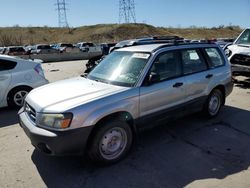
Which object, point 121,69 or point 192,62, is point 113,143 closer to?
point 121,69

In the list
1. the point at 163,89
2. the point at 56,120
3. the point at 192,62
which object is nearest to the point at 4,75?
the point at 56,120

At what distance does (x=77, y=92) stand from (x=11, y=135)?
7.13ft

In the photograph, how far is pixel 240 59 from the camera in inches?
380

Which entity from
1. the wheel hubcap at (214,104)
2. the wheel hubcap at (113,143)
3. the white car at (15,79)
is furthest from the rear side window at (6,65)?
the wheel hubcap at (214,104)

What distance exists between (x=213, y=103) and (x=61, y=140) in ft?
12.4

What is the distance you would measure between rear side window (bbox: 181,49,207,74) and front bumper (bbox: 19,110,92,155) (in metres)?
2.44

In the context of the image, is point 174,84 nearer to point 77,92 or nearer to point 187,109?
point 187,109

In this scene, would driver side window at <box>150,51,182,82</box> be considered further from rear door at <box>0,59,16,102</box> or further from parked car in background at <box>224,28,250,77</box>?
parked car in background at <box>224,28,250,77</box>

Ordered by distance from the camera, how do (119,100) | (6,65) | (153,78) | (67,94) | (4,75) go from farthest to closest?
1. (6,65)
2. (4,75)
3. (153,78)
4. (67,94)
5. (119,100)

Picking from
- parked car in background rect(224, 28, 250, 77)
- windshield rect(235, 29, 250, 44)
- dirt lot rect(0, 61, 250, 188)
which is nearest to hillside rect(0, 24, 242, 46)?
windshield rect(235, 29, 250, 44)

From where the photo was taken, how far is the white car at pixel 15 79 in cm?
749

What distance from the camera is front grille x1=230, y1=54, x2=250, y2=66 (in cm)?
945

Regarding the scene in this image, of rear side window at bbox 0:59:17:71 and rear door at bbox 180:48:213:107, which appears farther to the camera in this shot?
rear side window at bbox 0:59:17:71

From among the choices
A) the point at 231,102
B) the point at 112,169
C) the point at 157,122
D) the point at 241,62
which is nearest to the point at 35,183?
the point at 112,169
